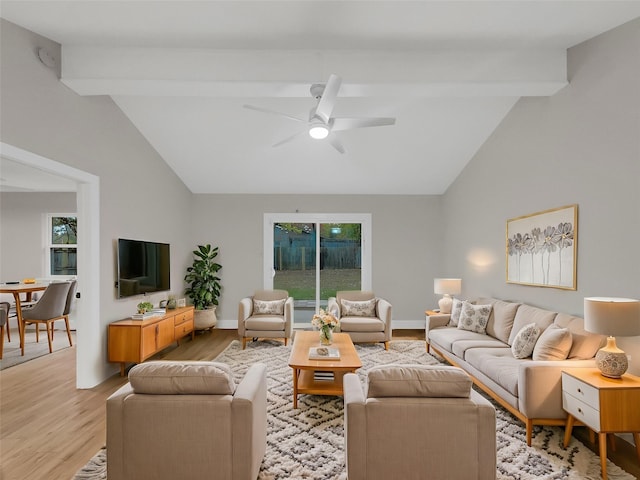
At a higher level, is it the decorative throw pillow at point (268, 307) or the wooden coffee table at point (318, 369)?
the decorative throw pillow at point (268, 307)

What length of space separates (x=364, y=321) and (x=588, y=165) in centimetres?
339

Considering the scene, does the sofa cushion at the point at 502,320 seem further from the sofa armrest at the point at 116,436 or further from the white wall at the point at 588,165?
the sofa armrest at the point at 116,436

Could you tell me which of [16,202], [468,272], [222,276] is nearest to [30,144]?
[222,276]

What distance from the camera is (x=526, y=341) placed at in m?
3.50

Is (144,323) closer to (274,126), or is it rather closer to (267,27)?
(274,126)

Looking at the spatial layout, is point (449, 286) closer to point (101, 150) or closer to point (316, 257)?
point (316, 257)

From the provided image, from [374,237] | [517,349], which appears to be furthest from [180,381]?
[374,237]

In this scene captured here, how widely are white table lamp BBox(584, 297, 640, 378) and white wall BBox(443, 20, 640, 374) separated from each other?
0.41 meters

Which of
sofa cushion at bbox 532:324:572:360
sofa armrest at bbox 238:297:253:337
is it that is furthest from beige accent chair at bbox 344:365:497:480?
sofa armrest at bbox 238:297:253:337

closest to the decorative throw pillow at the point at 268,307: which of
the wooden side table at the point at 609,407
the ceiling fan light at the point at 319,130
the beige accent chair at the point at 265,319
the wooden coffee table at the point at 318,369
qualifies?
the beige accent chair at the point at 265,319

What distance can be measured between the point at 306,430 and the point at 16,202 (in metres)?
7.32

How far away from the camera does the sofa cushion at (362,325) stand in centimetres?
557

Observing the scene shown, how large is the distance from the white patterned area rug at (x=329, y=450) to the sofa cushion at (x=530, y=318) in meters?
0.92

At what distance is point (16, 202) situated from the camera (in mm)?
7195
